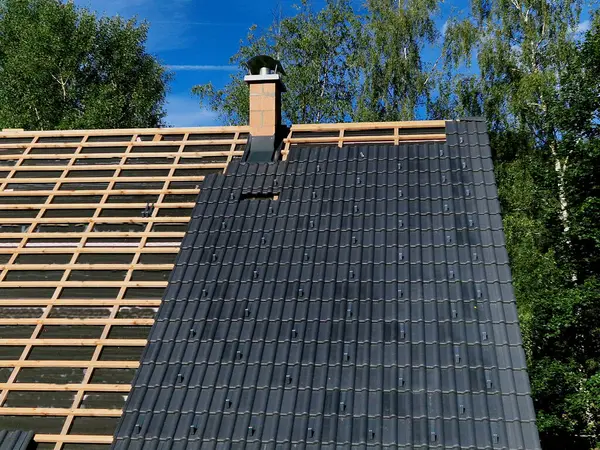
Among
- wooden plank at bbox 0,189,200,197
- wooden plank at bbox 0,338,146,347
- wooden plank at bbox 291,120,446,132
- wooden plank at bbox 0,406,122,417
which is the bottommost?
wooden plank at bbox 0,406,122,417

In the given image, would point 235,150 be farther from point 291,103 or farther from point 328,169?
point 291,103

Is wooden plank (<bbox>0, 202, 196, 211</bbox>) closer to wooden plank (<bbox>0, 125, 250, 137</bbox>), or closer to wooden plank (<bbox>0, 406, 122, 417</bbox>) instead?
wooden plank (<bbox>0, 125, 250, 137</bbox>)

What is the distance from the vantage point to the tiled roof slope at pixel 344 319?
14.1 ft

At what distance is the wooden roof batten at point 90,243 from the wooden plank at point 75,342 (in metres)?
0.01

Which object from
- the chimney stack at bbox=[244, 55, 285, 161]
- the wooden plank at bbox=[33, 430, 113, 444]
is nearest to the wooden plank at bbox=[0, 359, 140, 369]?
the wooden plank at bbox=[33, 430, 113, 444]

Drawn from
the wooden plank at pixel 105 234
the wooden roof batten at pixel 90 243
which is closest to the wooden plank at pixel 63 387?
the wooden roof batten at pixel 90 243

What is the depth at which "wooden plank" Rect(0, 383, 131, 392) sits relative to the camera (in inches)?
195

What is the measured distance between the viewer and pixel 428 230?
226 inches

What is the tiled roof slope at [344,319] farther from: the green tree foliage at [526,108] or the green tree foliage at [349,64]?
the green tree foliage at [349,64]

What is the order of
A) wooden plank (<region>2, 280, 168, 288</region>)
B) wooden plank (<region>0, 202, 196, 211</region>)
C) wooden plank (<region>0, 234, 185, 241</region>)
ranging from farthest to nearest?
1. wooden plank (<region>0, 202, 196, 211</region>)
2. wooden plank (<region>0, 234, 185, 241</region>)
3. wooden plank (<region>2, 280, 168, 288</region>)

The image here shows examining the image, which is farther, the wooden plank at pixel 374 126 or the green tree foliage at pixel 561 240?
the green tree foliage at pixel 561 240

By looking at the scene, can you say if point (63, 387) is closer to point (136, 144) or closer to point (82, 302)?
point (82, 302)

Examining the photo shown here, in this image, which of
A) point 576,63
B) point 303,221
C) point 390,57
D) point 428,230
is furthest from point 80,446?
point 390,57

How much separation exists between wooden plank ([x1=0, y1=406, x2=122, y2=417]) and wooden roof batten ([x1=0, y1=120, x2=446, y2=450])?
1 centimetres
